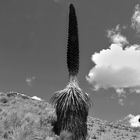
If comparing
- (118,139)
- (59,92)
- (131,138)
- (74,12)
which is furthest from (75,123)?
(131,138)

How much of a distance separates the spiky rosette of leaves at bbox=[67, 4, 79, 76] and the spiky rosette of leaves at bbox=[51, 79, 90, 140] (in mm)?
1519

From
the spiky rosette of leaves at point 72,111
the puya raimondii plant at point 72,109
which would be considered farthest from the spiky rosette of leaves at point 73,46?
the spiky rosette of leaves at point 72,111

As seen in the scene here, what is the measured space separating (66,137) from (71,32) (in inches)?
255

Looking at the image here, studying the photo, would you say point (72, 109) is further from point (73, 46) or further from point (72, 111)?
point (73, 46)

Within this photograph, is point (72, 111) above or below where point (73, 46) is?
below

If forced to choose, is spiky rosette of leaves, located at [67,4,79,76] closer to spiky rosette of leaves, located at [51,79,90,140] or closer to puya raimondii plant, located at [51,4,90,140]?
puya raimondii plant, located at [51,4,90,140]

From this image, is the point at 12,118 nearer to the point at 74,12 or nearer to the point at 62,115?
the point at 62,115

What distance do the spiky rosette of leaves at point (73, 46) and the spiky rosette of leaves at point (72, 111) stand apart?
1.52m

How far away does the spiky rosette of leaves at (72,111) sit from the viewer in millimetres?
18109

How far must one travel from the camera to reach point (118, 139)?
2677 cm

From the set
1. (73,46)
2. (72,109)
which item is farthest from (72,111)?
(73,46)

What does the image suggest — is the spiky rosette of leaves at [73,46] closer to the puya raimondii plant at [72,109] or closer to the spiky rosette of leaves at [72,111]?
the puya raimondii plant at [72,109]

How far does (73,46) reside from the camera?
66.3 feet

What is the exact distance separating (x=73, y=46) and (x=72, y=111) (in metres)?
4.14
